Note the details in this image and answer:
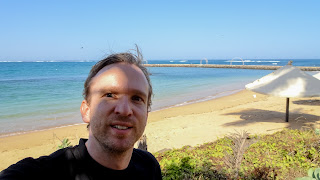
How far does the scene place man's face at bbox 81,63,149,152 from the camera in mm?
1104

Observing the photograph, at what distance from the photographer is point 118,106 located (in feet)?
3.66


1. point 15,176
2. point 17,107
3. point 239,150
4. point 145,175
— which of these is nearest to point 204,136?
point 239,150

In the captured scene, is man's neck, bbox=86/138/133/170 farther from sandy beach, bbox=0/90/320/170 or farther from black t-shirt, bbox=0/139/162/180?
sandy beach, bbox=0/90/320/170

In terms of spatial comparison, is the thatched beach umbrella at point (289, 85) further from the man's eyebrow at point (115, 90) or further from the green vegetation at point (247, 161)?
the man's eyebrow at point (115, 90)

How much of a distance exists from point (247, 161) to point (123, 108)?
438 centimetres

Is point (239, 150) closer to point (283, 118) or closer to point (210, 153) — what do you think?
point (210, 153)

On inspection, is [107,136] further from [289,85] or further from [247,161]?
[289,85]

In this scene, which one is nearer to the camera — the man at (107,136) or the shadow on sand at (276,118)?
the man at (107,136)

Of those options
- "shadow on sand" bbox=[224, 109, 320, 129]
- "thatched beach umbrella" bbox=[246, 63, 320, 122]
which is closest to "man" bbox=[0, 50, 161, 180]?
"thatched beach umbrella" bbox=[246, 63, 320, 122]

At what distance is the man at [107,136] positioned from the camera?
1.09 meters

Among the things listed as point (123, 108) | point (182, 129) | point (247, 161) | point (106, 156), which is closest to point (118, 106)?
point (123, 108)

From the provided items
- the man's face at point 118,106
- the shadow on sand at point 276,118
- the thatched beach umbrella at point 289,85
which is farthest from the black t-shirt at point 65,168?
the shadow on sand at point 276,118

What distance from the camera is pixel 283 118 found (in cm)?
1002

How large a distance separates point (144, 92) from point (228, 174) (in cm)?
335
